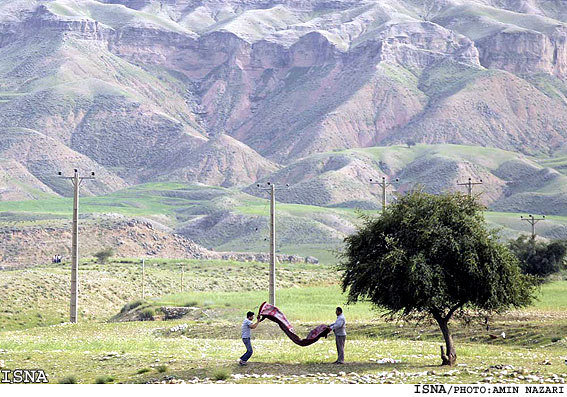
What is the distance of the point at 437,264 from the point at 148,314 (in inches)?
1263

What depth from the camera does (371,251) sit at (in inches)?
1161

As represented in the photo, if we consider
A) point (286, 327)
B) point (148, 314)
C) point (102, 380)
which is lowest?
point (102, 380)

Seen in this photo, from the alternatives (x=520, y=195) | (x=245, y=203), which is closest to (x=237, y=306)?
(x=245, y=203)

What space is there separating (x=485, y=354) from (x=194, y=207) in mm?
164834

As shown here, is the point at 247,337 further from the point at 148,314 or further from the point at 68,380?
the point at 148,314

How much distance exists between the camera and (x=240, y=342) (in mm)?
38375

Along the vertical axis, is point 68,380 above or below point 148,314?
below

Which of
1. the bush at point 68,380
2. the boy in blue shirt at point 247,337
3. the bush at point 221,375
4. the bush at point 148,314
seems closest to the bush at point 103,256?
the bush at point 148,314

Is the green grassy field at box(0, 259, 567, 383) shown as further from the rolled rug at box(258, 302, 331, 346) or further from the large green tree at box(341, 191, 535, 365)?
the large green tree at box(341, 191, 535, 365)

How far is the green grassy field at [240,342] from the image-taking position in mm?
26219

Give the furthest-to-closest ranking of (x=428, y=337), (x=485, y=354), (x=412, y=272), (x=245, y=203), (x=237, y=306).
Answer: (x=245, y=203) < (x=237, y=306) < (x=428, y=337) < (x=485, y=354) < (x=412, y=272)

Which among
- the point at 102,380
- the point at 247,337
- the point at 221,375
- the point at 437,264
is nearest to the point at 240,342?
Result: the point at 247,337

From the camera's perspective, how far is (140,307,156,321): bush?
5706 centimetres

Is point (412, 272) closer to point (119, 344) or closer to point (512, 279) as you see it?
point (512, 279)
